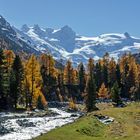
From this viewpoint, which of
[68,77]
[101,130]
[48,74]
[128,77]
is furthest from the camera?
[68,77]

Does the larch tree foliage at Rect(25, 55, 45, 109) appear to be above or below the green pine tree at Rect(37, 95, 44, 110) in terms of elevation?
above

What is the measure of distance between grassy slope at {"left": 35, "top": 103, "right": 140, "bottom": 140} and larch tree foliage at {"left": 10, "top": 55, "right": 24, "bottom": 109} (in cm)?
4005

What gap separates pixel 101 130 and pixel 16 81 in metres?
51.6

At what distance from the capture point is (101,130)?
2596 inches

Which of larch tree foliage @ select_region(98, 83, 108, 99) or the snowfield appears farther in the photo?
larch tree foliage @ select_region(98, 83, 108, 99)

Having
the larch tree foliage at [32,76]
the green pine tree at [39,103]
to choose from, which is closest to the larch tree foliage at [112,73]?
the green pine tree at [39,103]

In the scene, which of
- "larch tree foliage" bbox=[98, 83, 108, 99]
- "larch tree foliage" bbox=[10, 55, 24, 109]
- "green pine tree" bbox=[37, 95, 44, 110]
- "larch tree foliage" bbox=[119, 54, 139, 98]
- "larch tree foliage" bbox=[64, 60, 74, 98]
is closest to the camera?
"larch tree foliage" bbox=[10, 55, 24, 109]

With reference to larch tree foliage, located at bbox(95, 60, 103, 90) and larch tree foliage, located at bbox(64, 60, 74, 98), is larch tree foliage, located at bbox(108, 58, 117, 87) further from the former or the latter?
larch tree foliage, located at bbox(64, 60, 74, 98)

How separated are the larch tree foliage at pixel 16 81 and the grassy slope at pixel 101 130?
40.1m

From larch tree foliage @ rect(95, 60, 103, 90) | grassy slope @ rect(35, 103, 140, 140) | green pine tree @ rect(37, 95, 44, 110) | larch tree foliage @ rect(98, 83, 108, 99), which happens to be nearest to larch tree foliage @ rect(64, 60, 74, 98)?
larch tree foliage @ rect(95, 60, 103, 90)

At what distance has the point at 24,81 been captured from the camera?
11731 cm

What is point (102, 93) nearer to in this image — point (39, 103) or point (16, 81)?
point (39, 103)

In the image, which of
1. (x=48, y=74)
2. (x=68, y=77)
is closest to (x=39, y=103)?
(x=48, y=74)

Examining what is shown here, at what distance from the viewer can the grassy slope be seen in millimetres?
56938
